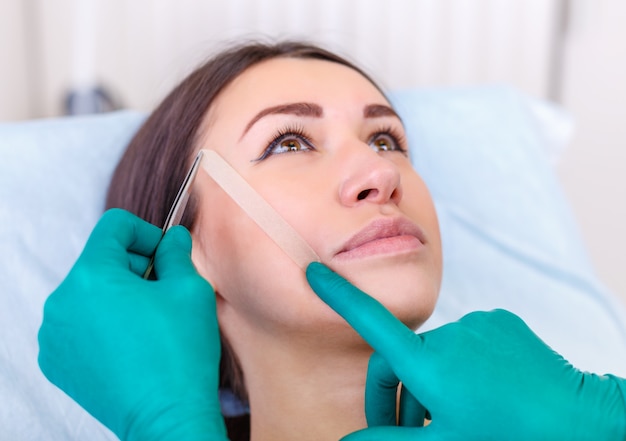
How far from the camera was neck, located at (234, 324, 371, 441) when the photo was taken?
3.25 ft

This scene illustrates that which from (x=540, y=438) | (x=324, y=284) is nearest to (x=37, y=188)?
(x=324, y=284)

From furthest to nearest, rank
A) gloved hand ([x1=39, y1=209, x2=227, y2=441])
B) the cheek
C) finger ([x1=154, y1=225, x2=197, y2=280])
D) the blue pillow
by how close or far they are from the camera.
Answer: the blue pillow → the cheek → finger ([x1=154, y1=225, x2=197, y2=280]) → gloved hand ([x1=39, y1=209, x2=227, y2=441])

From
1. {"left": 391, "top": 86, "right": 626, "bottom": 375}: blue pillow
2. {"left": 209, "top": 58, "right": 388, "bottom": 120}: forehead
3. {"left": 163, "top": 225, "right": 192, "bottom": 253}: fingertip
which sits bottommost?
{"left": 391, "top": 86, "right": 626, "bottom": 375}: blue pillow

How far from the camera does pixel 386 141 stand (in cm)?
117

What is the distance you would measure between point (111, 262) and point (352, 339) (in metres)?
0.35

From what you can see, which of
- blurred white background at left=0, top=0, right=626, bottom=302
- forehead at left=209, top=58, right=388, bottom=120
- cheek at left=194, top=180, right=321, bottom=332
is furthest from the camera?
blurred white background at left=0, top=0, right=626, bottom=302

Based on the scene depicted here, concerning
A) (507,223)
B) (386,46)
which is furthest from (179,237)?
(386,46)

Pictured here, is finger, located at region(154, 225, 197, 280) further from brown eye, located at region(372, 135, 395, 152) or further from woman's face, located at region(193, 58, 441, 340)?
brown eye, located at region(372, 135, 395, 152)

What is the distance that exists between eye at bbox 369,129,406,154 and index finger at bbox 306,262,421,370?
32cm

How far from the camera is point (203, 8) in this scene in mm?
2229

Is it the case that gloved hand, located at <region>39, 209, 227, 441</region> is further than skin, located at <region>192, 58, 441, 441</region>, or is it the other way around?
skin, located at <region>192, 58, 441, 441</region>

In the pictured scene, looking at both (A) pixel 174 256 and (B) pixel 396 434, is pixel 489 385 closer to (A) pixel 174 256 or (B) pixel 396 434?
(B) pixel 396 434

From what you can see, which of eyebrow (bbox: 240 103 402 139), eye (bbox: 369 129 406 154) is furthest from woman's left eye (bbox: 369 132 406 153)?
eyebrow (bbox: 240 103 402 139)

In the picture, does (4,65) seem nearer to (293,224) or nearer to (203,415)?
(293,224)
